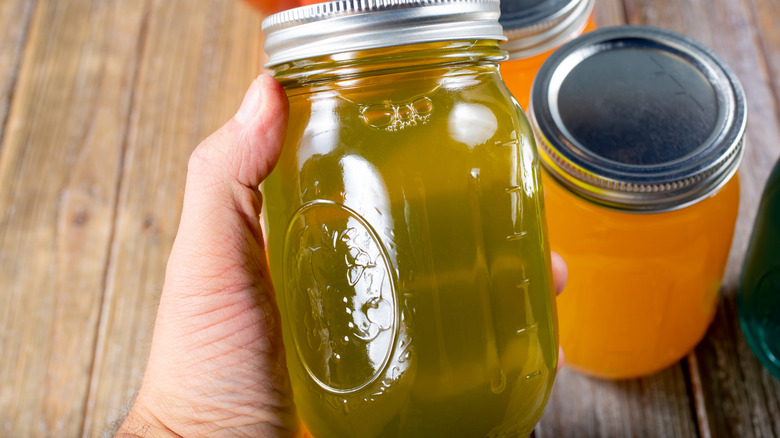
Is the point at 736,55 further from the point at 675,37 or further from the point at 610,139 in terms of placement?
the point at 610,139

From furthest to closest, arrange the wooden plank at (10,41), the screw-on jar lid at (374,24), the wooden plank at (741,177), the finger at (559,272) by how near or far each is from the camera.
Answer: the wooden plank at (10,41)
the wooden plank at (741,177)
the finger at (559,272)
the screw-on jar lid at (374,24)

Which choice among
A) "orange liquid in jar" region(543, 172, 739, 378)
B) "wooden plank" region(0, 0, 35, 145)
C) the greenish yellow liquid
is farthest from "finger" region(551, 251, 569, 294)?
"wooden plank" region(0, 0, 35, 145)

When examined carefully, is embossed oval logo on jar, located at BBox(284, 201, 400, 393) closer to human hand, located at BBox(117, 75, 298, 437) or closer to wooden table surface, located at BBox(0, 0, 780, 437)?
human hand, located at BBox(117, 75, 298, 437)

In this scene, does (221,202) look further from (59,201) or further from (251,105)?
(59,201)

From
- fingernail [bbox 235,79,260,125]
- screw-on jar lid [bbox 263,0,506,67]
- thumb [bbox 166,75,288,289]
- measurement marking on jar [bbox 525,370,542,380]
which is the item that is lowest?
measurement marking on jar [bbox 525,370,542,380]

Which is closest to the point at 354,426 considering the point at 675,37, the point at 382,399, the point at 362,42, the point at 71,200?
the point at 382,399

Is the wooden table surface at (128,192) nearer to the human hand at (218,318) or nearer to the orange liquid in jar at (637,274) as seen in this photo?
the orange liquid in jar at (637,274)

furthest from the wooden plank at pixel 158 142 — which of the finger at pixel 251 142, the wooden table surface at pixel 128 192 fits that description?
the finger at pixel 251 142
